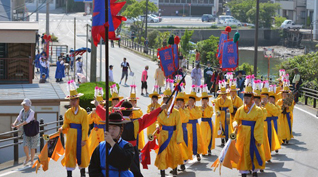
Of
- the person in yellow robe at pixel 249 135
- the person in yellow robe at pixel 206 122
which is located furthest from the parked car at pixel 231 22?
the person in yellow robe at pixel 249 135

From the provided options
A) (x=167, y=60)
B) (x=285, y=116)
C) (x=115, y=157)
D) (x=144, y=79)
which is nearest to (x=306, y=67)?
(x=144, y=79)

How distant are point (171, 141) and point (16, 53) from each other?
14883 mm

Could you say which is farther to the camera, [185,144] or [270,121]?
[270,121]

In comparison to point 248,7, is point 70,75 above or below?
below

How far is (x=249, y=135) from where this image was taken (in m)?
12.7

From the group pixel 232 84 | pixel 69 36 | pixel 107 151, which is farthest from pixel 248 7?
pixel 107 151

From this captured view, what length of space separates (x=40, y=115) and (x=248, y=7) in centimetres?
7230

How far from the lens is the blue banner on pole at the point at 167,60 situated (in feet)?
66.8

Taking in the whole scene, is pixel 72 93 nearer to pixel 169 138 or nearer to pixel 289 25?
pixel 169 138

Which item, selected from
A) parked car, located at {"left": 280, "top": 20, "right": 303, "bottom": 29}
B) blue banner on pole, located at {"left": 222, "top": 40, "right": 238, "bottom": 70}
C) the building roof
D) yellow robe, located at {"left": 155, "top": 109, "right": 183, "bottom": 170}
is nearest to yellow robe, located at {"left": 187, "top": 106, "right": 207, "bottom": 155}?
yellow robe, located at {"left": 155, "top": 109, "right": 183, "bottom": 170}

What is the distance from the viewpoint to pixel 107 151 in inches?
290

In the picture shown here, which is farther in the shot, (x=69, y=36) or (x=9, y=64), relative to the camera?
(x=69, y=36)

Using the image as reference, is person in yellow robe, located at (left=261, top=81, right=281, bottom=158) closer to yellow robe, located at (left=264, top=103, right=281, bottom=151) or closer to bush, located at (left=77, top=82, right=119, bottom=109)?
yellow robe, located at (left=264, top=103, right=281, bottom=151)

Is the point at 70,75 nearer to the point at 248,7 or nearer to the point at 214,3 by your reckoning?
the point at 248,7
